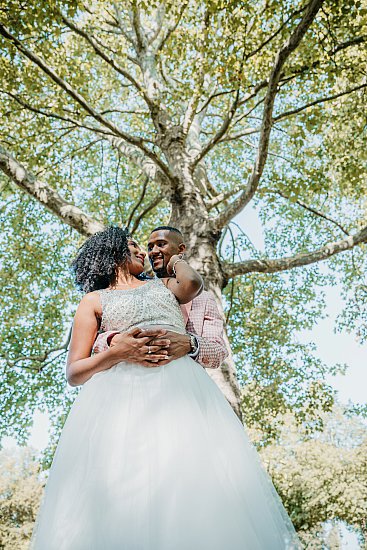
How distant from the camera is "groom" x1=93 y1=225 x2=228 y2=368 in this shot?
97.7 inches

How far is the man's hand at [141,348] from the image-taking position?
2.46 meters

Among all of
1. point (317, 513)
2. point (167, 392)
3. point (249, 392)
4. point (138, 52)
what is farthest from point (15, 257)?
point (317, 513)

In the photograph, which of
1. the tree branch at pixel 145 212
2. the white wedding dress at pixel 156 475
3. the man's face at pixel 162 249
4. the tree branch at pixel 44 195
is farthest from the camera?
the tree branch at pixel 145 212

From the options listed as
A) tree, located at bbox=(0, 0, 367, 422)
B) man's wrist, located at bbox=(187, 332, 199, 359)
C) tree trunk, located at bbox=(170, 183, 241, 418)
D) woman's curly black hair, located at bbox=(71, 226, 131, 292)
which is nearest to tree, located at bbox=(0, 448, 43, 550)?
tree, located at bbox=(0, 0, 367, 422)

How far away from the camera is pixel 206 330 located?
3.24 meters

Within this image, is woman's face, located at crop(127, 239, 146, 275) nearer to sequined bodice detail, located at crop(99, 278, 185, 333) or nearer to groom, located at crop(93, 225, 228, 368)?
groom, located at crop(93, 225, 228, 368)

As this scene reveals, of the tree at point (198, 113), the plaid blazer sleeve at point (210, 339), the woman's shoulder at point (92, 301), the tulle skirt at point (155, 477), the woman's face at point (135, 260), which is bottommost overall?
the tulle skirt at point (155, 477)

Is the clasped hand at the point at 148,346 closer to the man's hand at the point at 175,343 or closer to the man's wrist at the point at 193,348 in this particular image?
the man's hand at the point at 175,343

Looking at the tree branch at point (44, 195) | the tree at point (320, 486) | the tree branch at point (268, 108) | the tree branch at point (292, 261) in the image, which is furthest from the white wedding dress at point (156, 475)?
the tree at point (320, 486)

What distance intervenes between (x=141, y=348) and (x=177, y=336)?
0.25 m

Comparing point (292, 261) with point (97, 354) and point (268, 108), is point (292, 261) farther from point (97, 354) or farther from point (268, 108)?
point (97, 354)

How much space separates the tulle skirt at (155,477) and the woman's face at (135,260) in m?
0.90

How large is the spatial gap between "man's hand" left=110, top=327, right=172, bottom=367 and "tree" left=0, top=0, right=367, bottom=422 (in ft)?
8.46

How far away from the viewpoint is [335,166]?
30.5 ft
